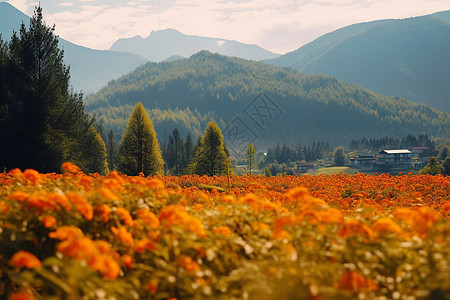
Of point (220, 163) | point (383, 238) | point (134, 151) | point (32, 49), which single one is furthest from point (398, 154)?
point (383, 238)

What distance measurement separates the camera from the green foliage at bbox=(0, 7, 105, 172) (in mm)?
15805

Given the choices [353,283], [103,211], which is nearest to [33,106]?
[103,211]

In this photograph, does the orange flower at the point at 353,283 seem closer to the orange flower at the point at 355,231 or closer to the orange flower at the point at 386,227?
the orange flower at the point at 355,231

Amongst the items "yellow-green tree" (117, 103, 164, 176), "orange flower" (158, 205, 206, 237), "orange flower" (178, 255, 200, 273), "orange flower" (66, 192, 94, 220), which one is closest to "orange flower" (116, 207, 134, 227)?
"orange flower" (66, 192, 94, 220)

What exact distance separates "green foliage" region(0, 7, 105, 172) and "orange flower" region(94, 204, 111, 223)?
1437cm

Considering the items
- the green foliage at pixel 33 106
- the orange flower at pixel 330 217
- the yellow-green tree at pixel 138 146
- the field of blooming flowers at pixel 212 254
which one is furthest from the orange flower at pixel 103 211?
the yellow-green tree at pixel 138 146

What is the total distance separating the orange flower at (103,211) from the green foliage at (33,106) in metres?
14.4

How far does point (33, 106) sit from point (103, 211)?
15.3 m

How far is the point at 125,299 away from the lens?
2561mm

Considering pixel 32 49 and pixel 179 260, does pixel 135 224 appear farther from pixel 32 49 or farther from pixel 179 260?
pixel 32 49

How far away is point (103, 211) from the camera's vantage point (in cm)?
342

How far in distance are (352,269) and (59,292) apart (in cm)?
216

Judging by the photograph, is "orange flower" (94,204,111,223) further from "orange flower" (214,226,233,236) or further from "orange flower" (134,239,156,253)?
"orange flower" (214,226,233,236)

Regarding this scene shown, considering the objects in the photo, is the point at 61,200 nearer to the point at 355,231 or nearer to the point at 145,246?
the point at 145,246
